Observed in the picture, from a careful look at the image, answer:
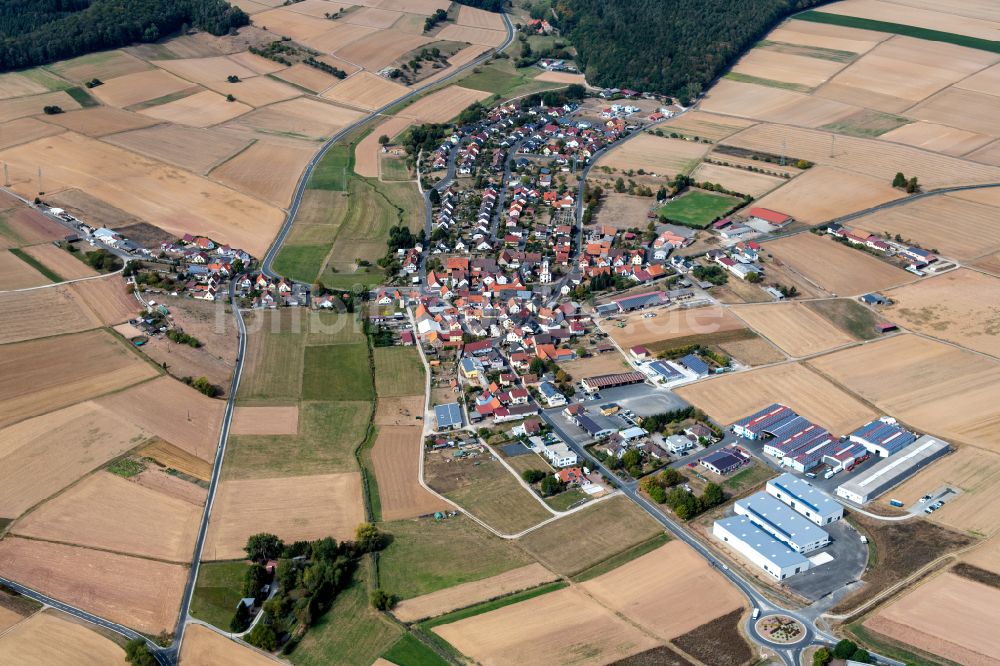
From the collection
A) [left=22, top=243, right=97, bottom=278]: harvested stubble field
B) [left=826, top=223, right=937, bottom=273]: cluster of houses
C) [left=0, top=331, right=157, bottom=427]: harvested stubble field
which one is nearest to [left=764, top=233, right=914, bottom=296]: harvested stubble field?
[left=826, top=223, right=937, bottom=273]: cluster of houses

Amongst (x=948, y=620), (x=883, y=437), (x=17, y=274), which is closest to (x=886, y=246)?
(x=883, y=437)

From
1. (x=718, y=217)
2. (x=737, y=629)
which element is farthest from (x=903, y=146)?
(x=737, y=629)

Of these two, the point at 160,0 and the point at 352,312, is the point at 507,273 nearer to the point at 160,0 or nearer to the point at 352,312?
the point at 352,312

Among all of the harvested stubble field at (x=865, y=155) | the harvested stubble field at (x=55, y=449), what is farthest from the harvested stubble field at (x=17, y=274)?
the harvested stubble field at (x=865, y=155)

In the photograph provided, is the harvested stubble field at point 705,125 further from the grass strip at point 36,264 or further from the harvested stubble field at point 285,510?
the harvested stubble field at point 285,510

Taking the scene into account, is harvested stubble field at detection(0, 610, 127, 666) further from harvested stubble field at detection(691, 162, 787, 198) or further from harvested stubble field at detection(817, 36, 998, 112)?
harvested stubble field at detection(817, 36, 998, 112)
